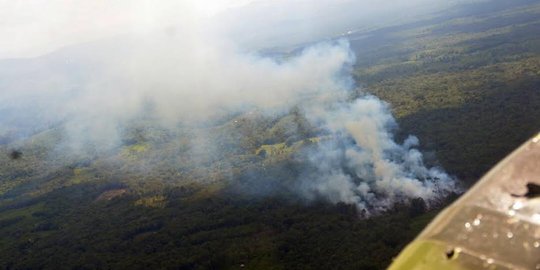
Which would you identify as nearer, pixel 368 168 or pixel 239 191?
pixel 368 168

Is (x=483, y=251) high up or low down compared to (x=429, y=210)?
up

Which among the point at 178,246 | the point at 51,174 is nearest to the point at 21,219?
the point at 51,174

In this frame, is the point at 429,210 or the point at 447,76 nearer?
the point at 429,210

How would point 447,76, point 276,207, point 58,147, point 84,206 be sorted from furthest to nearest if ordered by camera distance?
point 58,147 < point 447,76 < point 84,206 < point 276,207

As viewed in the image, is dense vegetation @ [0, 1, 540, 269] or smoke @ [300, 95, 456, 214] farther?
smoke @ [300, 95, 456, 214]

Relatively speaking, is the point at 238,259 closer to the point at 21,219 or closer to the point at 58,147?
the point at 21,219

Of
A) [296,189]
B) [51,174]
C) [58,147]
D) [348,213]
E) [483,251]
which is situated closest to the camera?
[483,251]

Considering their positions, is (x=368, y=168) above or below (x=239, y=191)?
above

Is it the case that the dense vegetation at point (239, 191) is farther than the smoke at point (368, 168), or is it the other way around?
the smoke at point (368, 168)
